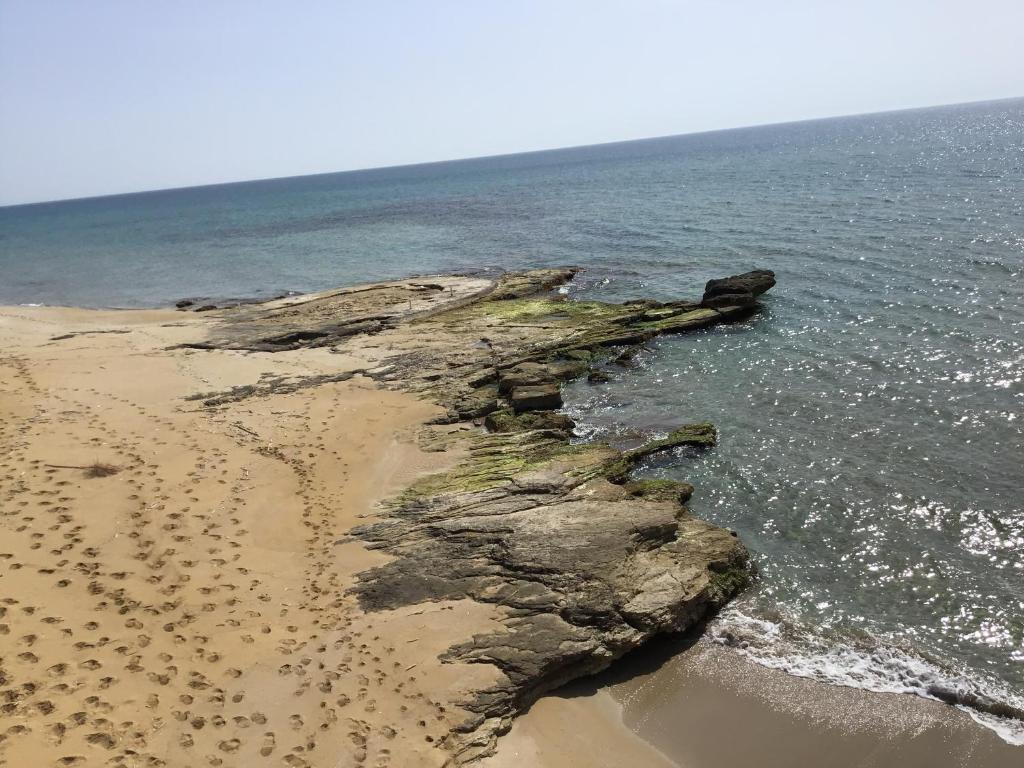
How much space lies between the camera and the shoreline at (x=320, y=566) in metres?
9.21

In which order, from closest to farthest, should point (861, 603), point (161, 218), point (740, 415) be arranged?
point (861, 603)
point (740, 415)
point (161, 218)

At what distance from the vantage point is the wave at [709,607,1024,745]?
10.3m

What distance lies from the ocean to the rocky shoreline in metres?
1.31

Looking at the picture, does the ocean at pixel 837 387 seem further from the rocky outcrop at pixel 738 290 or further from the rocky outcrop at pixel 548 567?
the rocky outcrop at pixel 548 567

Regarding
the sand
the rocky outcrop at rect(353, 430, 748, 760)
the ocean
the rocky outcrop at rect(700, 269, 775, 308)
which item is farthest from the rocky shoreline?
the rocky outcrop at rect(700, 269, 775, 308)

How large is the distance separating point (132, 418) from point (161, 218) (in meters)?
128

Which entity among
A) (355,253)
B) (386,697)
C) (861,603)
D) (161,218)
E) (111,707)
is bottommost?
(861,603)

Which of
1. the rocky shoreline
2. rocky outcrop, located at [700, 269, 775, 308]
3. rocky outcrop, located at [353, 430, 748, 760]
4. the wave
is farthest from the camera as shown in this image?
rocky outcrop, located at [700, 269, 775, 308]

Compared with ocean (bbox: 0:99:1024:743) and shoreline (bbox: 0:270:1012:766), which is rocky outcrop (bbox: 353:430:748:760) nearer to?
shoreline (bbox: 0:270:1012:766)

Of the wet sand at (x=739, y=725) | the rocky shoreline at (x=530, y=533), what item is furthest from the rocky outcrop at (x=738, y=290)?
the wet sand at (x=739, y=725)

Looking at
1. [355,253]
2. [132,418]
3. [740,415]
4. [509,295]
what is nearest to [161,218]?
[355,253]

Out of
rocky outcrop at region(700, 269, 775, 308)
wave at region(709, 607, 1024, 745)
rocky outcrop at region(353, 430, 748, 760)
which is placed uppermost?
rocky outcrop at region(700, 269, 775, 308)

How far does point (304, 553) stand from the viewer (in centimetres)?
1349

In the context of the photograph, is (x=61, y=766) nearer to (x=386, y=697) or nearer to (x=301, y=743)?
(x=301, y=743)
